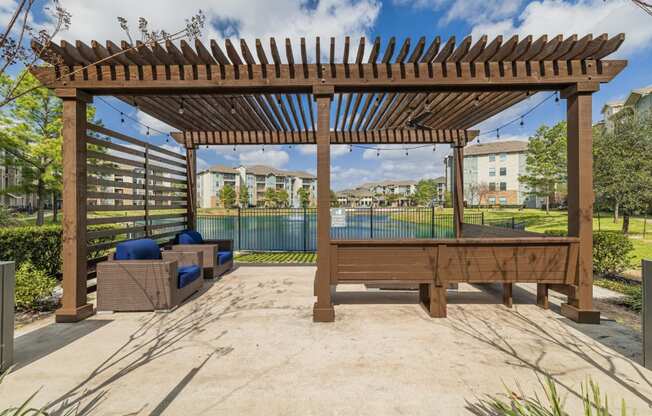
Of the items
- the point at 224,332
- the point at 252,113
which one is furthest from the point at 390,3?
the point at 224,332

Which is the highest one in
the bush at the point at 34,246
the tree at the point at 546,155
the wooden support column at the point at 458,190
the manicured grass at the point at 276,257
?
the tree at the point at 546,155

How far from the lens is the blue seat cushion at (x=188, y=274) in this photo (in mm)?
4117

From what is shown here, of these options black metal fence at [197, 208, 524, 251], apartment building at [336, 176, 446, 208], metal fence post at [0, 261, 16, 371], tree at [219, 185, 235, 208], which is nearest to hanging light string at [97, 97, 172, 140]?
metal fence post at [0, 261, 16, 371]

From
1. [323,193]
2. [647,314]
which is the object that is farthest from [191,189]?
[647,314]

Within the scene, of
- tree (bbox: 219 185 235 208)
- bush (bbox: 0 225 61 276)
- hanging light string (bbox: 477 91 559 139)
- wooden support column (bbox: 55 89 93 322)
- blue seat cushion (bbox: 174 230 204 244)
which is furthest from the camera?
tree (bbox: 219 185 235 208)

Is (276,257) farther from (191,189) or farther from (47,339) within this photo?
(47,339)

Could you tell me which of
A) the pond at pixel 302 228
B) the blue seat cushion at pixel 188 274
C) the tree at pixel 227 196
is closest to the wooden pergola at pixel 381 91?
the blue seat cushion at pixel 188 274

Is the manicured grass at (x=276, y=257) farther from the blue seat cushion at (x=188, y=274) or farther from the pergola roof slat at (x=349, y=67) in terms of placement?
the pergola roof slat at (x=349, y=67)

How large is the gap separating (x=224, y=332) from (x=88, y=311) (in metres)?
2.05

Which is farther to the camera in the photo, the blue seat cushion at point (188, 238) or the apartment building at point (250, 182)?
the apartment building at point (250, 182)

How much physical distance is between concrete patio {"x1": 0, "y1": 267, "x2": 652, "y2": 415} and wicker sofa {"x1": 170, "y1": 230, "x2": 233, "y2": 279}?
1.44 meters

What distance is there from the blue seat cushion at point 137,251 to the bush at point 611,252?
795 centimetres

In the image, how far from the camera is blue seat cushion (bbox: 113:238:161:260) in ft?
13.3

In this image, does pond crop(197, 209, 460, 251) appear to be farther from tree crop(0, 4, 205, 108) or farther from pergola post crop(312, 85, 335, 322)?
tree crop(0, 4, 205, 108)
